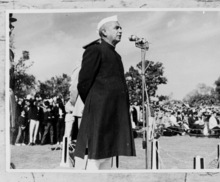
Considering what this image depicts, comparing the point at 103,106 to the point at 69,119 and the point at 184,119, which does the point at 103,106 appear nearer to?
the point at 69,119

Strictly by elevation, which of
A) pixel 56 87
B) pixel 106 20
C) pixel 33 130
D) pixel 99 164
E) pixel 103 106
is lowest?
pixel 99 164

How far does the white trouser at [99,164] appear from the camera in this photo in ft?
14.4

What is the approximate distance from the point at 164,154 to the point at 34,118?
126 cm

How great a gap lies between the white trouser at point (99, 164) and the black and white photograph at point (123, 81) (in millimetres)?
11

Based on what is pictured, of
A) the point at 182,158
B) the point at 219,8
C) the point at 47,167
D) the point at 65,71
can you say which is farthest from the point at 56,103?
the point at 219,8

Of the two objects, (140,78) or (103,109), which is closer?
(103,109)

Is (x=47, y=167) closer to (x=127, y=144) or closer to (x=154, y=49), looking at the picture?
(x=127, y=144)

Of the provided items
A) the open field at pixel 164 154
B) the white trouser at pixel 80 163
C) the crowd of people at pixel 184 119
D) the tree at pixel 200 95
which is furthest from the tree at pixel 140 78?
the white trouser at pixel 80 163

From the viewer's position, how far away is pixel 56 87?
4.46 meters

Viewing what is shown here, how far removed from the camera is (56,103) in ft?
14.7

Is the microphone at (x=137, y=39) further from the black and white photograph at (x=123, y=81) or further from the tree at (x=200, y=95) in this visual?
the tree at (x=200, y=95)

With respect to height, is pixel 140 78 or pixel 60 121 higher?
pixel 140 78

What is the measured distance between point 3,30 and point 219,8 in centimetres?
203

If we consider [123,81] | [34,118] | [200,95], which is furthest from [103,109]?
[200,95]
